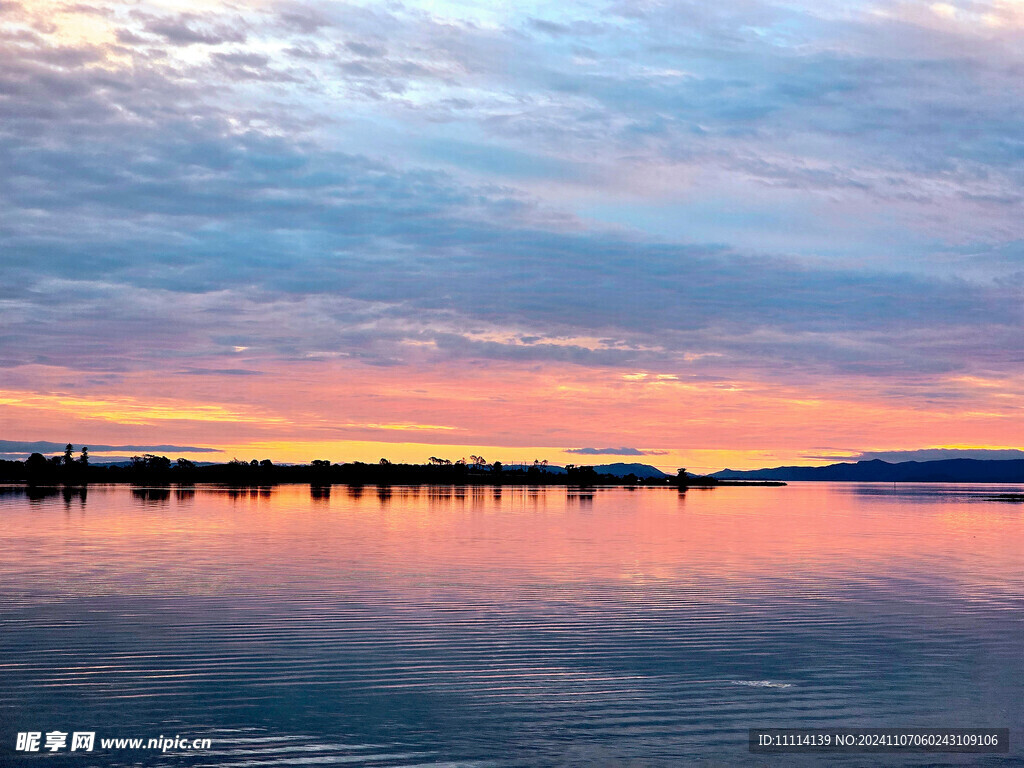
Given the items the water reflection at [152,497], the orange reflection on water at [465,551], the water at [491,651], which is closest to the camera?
the water at [491,651]

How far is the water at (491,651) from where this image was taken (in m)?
16.3

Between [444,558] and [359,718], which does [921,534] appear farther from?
[359,718]

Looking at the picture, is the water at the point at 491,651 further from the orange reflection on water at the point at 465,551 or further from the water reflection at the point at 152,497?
the water reflection at the point at 152,497

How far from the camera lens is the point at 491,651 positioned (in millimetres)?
22969

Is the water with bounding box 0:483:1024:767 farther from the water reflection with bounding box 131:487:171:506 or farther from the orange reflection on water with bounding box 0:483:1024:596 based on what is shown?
the water reflection with bounding box 131:487:171:506

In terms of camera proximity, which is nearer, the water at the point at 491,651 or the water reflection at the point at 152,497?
the water at the point at 491,651

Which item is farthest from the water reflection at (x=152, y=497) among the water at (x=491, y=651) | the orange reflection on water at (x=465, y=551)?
the water at (x=491, y=651)

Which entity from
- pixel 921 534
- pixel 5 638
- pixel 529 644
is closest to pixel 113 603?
pixel 5 638

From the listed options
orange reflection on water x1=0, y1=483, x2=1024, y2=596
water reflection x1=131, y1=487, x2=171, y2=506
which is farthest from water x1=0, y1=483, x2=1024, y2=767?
water reflection x1=131, y1=487, x2=171, y2=506

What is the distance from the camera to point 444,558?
4434 cm

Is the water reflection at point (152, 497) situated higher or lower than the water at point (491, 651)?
lower

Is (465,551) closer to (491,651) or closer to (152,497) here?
(491,651)

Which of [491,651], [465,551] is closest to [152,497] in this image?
[465,551]

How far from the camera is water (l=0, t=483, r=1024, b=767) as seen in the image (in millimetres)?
16266
